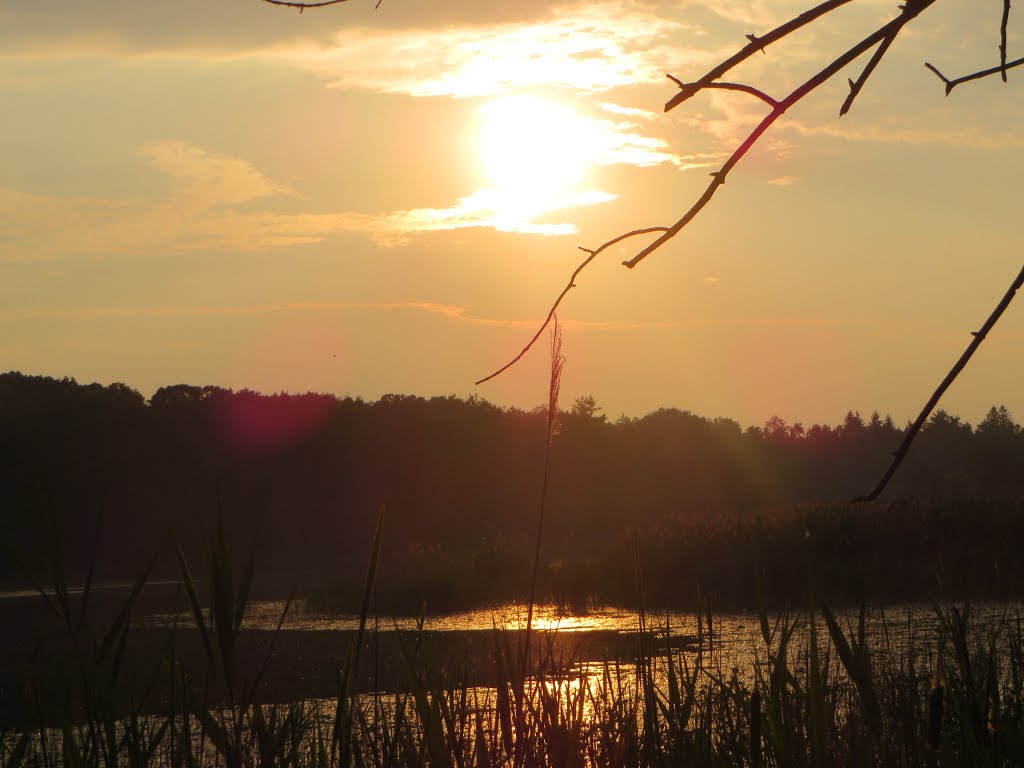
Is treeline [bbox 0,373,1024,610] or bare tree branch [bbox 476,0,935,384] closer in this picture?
bare tree branch [bbox 476,0,935,384]

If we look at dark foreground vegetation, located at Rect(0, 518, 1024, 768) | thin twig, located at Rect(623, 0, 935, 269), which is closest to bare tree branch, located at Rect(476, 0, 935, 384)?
thin twig, located at Rect(623, 0, 935, 269)

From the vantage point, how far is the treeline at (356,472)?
20.2m

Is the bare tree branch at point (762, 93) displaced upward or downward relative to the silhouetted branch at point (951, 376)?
upward

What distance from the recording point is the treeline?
20188 millimetres

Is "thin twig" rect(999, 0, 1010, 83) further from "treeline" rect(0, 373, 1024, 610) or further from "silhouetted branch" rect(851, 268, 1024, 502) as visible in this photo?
"treeline" rect(0, 373, 1024, 610)

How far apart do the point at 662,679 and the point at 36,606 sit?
992 cm

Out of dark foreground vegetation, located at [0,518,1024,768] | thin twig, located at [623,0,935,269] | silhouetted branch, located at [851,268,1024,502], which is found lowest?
dark foreground vegetation, located at [0,518,1024,768]

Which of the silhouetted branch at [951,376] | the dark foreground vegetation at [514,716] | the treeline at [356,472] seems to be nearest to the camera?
the silhouetted branch at [951,376]

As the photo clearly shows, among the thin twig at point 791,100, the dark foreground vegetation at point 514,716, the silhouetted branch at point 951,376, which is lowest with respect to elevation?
the dark foreground vegetation at point 514,716

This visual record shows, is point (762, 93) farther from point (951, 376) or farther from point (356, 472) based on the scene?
point (356, 472)

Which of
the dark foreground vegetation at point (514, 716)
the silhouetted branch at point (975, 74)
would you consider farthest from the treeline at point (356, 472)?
the silhouetted branch at point (975, 74)

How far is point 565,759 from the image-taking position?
212 centimetres

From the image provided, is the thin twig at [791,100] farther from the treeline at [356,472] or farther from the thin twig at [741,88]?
the treeline at [356,472]

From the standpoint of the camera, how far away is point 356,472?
23.7m
